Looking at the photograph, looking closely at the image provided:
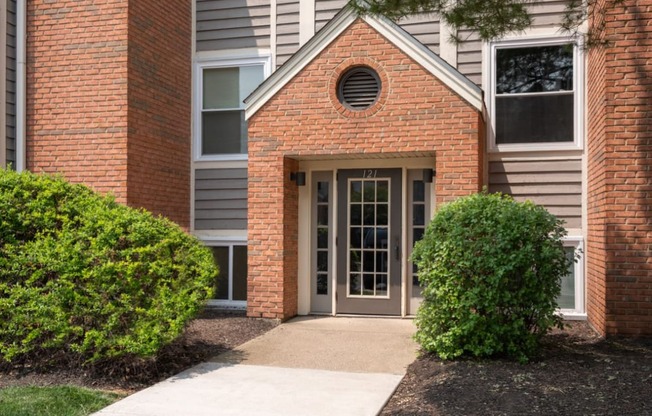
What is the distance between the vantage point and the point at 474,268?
6.53 m

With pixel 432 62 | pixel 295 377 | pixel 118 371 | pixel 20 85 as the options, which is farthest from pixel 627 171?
pixel 20 85

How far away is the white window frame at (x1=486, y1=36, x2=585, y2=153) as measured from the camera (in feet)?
30.6

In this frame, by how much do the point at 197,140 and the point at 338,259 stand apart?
131 inches

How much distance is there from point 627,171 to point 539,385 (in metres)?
3.24

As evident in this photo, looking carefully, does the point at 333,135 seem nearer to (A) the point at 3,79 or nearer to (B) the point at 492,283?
(B) the point at 492,283

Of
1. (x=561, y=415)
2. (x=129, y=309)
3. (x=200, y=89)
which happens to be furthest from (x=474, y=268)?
(x=200, y=89)

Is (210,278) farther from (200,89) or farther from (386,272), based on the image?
(200,89)

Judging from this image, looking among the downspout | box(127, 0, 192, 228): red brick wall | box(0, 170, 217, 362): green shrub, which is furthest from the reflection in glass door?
the downspout

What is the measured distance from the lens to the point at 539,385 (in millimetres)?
5617

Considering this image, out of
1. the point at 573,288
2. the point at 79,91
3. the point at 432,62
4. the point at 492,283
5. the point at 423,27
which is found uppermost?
the point at 423,27

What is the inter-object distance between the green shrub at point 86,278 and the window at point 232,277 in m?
3.70

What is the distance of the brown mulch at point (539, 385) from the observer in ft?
16.6

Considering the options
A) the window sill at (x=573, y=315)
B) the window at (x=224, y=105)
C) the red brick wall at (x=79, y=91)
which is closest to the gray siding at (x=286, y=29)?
the window at (x=224, y=105)

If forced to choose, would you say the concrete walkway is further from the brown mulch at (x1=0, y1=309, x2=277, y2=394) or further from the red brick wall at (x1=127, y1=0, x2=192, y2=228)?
the red brick wall at (x1=127, y1=0, x2=192, y2=228)
